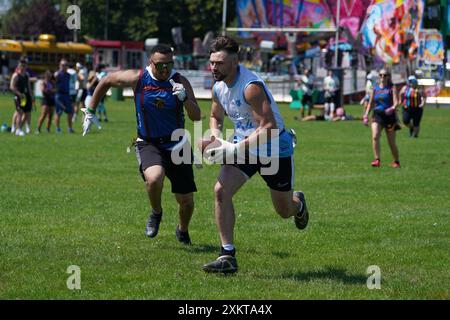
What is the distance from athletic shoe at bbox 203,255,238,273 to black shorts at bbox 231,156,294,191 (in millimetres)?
806

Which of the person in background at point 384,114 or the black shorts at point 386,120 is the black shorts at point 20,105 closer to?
the person in background at point 384,114

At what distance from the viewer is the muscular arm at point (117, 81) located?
10.1 m

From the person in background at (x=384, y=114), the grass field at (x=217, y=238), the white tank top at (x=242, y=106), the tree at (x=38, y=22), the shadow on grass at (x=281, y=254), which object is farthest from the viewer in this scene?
the tree at (x=38, y=22)

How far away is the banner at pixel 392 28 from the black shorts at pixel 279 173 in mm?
48185

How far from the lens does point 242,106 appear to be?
8820 millimetres

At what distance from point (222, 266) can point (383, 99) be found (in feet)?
37.5

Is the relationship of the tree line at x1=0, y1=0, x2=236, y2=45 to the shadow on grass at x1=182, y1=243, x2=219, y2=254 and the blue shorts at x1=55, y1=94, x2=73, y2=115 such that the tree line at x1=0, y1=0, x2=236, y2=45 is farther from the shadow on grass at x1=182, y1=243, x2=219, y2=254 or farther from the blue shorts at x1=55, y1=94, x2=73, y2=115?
the shadow on grass at x1=182, y1=243, x2=219, y2=254

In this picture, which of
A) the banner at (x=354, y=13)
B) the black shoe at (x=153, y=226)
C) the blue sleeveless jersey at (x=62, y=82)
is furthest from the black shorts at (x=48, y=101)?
the banner at (x=354, y=13)

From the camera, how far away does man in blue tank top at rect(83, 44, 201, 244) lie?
9852 mm

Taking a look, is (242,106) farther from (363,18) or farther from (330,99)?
(363,18)

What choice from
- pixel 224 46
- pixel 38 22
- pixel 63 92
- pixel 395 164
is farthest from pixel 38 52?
pixel 224 46

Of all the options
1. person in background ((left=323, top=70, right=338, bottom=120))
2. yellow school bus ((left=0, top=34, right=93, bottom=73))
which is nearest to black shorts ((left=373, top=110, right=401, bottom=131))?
person in background ((left=323, top=70, right=338, bottom=120))

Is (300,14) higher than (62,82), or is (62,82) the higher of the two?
(300,14)

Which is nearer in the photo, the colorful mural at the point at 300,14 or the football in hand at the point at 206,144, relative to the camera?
the football in hand at the point at 206,144
